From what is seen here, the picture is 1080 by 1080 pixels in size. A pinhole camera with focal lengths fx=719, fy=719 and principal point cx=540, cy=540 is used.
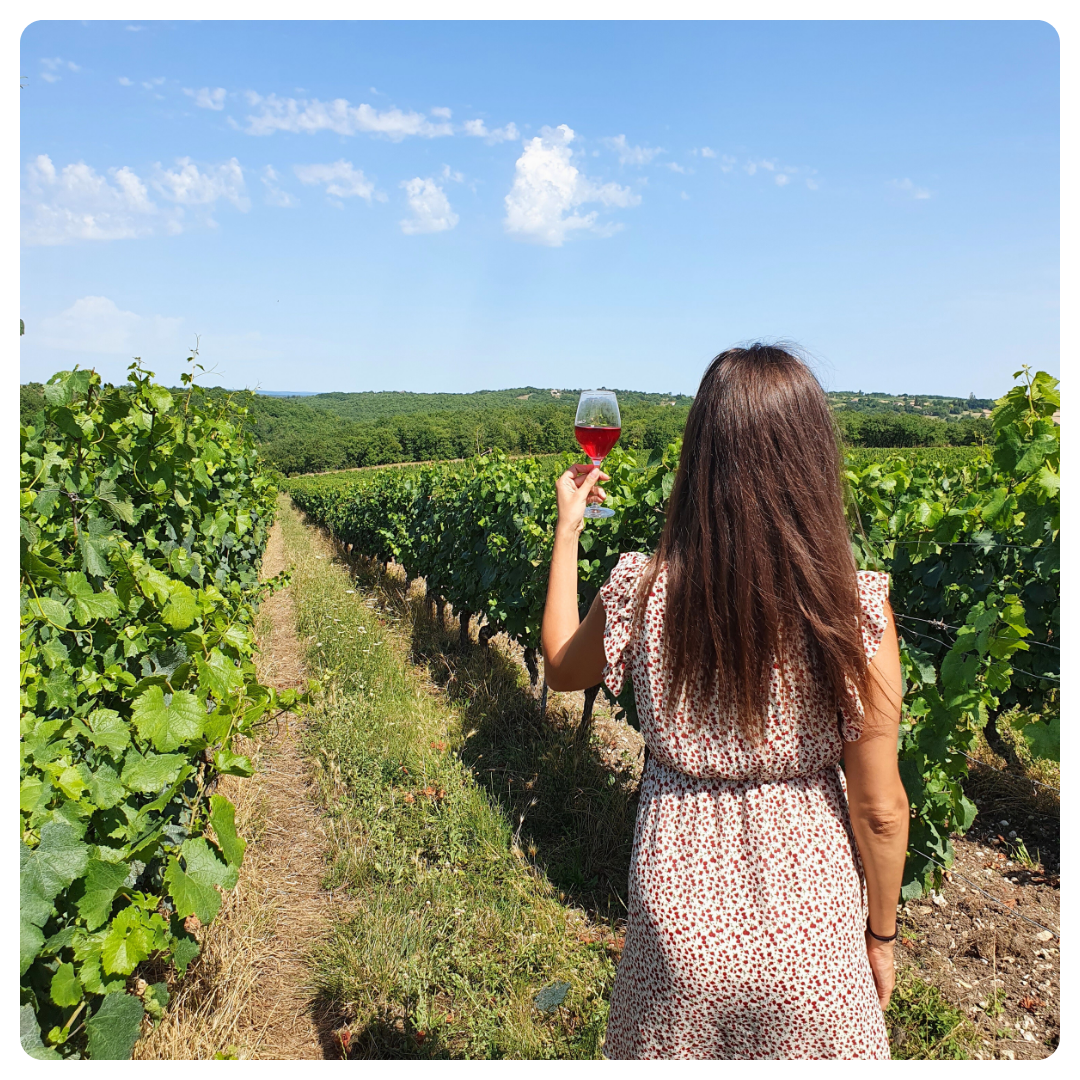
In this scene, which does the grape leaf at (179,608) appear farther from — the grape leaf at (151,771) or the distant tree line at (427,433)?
the distant tree line at (427,433)

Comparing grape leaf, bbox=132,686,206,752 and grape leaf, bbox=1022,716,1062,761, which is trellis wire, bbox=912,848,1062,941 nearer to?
grape leaf, bbox=1022,716,1062,761

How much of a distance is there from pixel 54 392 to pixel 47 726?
1.38 m

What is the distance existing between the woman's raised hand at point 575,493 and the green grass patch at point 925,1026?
2.22m

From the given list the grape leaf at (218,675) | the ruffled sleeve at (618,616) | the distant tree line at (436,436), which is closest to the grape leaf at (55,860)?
the grape leaf at (218,675)

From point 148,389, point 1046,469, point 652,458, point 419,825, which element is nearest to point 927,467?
point 652,458

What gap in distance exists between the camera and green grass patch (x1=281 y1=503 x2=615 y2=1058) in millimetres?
2445

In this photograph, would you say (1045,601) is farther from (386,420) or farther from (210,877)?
(386,420)

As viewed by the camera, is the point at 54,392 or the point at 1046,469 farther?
the point at 54,392

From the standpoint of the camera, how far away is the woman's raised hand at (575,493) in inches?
57.9

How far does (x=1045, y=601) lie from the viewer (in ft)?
9.34

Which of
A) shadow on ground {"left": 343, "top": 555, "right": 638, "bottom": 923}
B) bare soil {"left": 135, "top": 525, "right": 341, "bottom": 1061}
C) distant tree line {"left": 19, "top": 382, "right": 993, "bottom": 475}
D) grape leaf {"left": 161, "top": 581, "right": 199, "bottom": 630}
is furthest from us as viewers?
distant tree line {"left": 19, "top": 382, "right": 993, "bottom": 475}

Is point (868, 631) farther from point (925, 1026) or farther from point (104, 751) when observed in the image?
point (925, 1026)

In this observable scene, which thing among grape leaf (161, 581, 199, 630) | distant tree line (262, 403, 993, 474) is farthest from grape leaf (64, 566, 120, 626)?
distant tree line (262, 403, 993, 474)

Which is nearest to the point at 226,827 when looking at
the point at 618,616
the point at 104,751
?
the point at 104,751
